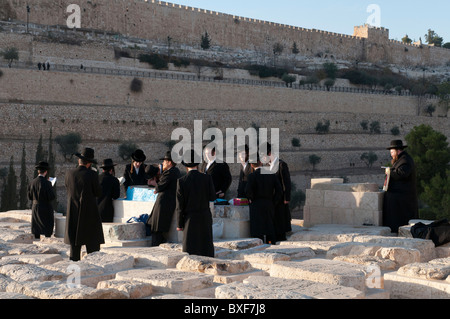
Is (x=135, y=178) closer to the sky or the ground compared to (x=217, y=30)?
closer to the ground

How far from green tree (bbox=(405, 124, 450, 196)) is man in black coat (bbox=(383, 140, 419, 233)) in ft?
45.3

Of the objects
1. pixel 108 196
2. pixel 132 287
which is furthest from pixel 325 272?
pixel 108 196

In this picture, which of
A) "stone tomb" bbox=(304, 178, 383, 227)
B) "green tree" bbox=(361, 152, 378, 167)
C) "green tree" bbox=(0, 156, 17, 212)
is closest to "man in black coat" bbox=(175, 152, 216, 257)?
"stone tomb" bbox=(304, 178, 383, 227)

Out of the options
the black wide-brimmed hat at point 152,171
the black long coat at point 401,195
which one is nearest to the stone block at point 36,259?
the black wide-brimmed hat at point 152,171

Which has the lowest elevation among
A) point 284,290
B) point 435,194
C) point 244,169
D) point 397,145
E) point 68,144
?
point 435,194

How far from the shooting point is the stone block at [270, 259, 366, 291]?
3953 mm

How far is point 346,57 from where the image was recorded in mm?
57750

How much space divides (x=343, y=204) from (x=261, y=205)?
4.51ft

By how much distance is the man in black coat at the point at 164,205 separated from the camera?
6.34 m

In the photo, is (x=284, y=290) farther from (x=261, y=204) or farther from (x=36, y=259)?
(x=261, y=204)

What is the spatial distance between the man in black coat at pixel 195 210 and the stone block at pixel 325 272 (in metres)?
1.34

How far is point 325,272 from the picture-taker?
4.06 meters

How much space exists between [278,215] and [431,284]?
3015 millimetres
